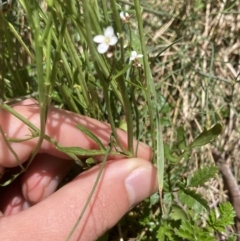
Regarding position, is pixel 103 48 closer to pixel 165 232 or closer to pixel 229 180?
pixel 165 232

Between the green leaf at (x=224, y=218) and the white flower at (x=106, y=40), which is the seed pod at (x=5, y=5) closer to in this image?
the white flower at (x=106, y=40)

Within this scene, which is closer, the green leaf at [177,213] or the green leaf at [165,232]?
the green leaf at [165,232]

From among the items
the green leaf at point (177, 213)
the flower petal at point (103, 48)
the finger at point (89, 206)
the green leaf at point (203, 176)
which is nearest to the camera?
the flower petal at point (103, 48)

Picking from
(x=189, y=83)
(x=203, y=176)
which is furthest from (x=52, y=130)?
(x=189, y=83)

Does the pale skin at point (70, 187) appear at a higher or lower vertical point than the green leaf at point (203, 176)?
higher

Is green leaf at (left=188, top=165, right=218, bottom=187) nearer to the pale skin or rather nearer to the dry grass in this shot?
the pale skin

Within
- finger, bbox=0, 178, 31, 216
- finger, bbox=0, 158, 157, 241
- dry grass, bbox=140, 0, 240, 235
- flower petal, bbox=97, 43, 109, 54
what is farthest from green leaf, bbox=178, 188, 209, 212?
flower petal, bbox=97, 43, 109, 54

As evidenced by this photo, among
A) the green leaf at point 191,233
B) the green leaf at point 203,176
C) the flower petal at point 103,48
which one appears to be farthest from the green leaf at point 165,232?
the flower petal at point 103,48
